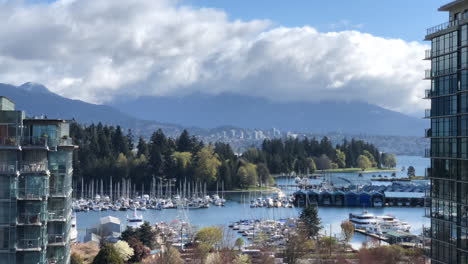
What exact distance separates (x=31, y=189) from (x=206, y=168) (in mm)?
84210

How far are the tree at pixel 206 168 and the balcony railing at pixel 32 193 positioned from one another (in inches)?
3254

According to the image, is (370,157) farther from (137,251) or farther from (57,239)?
(57,239)

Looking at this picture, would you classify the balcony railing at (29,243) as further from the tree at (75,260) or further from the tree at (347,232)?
the tree at (347,232)

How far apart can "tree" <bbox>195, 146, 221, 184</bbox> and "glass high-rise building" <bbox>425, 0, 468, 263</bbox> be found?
7832 centimetres

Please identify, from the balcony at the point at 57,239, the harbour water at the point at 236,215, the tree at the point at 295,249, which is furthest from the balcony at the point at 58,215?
the harbour water at the point at 236,215

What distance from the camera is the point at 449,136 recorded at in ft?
67.2

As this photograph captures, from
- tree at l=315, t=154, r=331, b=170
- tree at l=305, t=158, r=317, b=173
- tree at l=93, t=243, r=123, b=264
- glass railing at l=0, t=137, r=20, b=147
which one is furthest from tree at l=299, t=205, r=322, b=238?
tree at l=315, t=154, r=331, b=170

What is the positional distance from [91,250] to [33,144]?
22740mm

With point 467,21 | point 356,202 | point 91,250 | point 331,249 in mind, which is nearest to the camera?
point 467,21

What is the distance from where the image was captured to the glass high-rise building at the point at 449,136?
19.7m

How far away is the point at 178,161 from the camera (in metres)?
101

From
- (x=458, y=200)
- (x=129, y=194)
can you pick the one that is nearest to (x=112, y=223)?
(x=458, y=200)

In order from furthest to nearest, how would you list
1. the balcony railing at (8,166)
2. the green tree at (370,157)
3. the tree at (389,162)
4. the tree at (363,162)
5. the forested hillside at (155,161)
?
the tree at (389,162) < the green tree at (370,157) < the tree at (363,162) < the forested hillside at (155,161) < the balcony railing at (8,166)

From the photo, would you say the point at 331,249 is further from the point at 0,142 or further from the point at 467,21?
the point at 0,142
